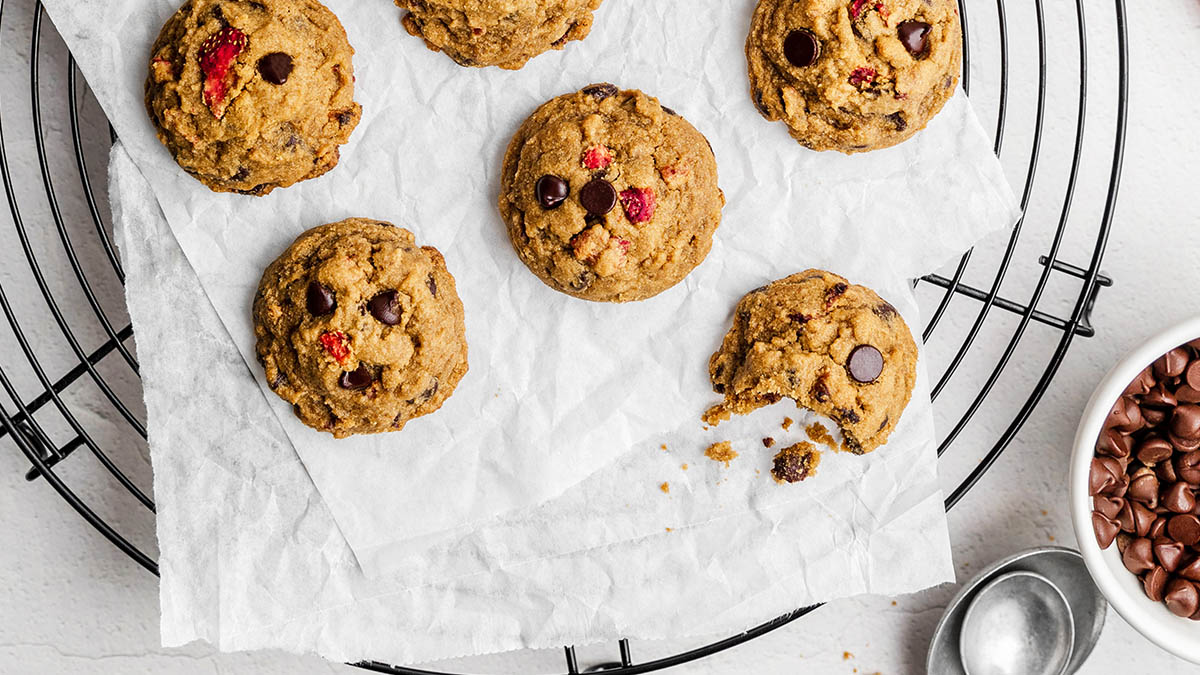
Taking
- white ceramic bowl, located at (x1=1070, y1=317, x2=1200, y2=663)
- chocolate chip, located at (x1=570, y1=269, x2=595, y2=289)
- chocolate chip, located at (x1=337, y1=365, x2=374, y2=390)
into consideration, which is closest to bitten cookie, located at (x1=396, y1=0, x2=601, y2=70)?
chocolate chip, located at (x1=570, y1=269, x2=595, y2=289)

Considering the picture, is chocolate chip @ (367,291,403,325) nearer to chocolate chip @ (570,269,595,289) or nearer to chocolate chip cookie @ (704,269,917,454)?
chocolate chip @ (570,269,595,289)

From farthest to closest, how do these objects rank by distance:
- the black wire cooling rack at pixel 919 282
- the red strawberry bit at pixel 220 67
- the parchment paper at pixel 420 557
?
1. the black wire cooling rack at pixel 919 282
2. the parchment paper at pixel 420 557
3. the red strawberry bit at pixel 220 67

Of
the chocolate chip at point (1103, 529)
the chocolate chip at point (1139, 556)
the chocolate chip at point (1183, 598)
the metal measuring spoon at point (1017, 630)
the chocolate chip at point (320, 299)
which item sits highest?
the chocolate chip at point (320, 299)

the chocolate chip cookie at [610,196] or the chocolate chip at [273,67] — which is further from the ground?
the chocolate chip at [273,67]

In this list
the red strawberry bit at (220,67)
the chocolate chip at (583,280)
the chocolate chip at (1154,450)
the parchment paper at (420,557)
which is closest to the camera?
the red strawberry bit at (220,67)

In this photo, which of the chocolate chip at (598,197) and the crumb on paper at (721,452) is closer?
the chocolate chip at (598,197)

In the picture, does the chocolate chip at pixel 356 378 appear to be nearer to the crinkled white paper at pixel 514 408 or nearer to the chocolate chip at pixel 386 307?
the chocolate chip at pixel 386 307

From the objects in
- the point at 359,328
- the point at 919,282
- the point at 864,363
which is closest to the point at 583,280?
the point at 359,328

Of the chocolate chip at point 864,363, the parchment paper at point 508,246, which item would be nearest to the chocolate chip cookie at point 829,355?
the chocolate chip at point 864,363
